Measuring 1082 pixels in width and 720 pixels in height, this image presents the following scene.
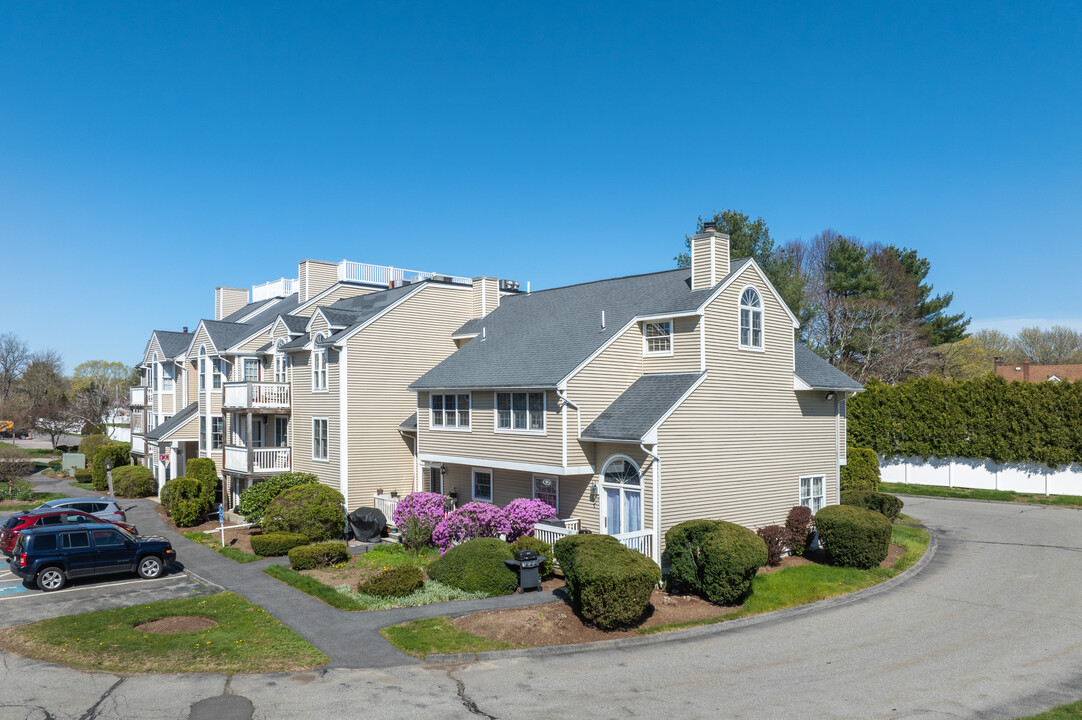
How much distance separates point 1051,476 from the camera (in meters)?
37.7

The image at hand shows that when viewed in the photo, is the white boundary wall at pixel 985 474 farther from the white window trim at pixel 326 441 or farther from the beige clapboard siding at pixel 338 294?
the white window trim at pixel 326 441

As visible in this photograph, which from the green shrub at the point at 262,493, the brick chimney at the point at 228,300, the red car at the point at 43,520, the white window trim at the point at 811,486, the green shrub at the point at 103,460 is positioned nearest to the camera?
the white window trim at the point at 811,486

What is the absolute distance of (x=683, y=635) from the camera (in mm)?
16281

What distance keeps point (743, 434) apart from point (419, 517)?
1093cm

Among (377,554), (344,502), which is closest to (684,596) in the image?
(377,554)

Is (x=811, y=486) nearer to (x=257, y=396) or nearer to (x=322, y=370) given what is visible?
(x=322, y=370)

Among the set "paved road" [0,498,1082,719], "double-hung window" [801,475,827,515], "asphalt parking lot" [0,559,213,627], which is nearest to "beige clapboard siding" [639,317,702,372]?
"double-hung window" [801,475,827,515]

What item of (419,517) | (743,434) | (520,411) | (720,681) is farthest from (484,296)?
(720,681)

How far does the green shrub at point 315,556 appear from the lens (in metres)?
22.3

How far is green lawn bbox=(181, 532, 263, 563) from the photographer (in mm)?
24375

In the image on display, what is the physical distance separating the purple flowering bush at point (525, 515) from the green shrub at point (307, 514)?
8.03 m

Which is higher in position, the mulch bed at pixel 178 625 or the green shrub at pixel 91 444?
the green shrub at pixel 91 444

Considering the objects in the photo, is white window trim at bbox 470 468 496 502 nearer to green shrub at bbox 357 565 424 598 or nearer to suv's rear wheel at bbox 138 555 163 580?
green shrub at bbox 357 565 424 598

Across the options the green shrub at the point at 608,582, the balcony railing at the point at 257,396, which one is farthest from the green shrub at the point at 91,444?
the green shrub at the point at 608,582
